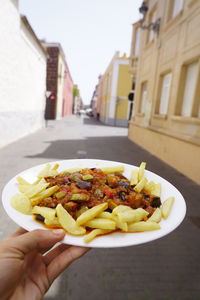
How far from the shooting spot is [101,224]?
4.50ft

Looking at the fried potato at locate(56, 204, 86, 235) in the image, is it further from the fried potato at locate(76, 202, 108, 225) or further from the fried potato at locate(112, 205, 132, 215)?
the fried potato at locate(112, 205, 132, 215)

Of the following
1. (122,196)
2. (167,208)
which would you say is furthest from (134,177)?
(167,208)

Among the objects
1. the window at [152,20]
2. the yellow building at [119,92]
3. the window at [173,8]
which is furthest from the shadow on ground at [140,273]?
the yellow building at [119,92]

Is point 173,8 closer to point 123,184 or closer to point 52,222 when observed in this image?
point 123,184

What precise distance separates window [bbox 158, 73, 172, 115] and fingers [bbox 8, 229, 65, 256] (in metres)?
8.61

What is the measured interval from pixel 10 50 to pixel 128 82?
68.9ft

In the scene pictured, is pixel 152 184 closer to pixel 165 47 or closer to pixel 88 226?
pixel 88 226

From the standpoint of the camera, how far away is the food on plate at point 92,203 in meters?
1.39

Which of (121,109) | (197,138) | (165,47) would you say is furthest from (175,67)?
(121,109)

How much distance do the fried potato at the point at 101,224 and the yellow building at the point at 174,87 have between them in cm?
514

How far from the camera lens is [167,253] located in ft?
8.87

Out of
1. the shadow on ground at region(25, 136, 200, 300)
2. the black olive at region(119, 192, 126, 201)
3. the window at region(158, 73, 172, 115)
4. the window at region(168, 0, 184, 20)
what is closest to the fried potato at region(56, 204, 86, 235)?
the black olive at region(119, 192, 126, 201)

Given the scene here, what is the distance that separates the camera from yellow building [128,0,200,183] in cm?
641

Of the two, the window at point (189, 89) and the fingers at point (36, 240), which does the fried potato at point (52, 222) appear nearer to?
the fingers at point (36, 240)
